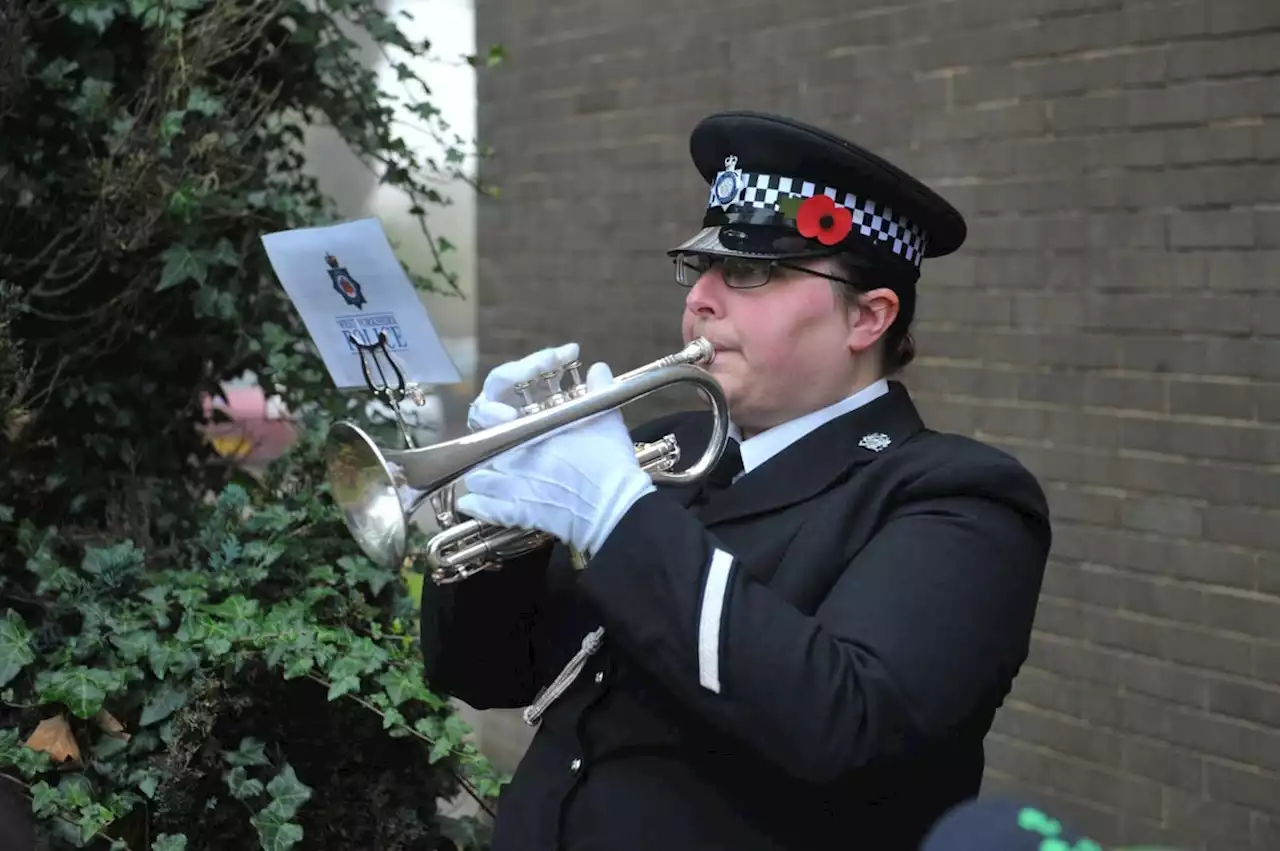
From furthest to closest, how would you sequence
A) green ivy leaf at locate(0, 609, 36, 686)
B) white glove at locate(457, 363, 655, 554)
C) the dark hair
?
green ivy leaf at locate(0, 609, 36, 686), the dark hair, white glove at locate(457, 363, 655, 554)

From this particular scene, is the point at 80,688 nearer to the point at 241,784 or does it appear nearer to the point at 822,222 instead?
the point at 241,784

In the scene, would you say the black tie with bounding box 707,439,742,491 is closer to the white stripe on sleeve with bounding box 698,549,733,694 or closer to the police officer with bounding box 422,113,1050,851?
the police officer with bounding box 422,113,1050,851

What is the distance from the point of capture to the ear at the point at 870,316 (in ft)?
6.54

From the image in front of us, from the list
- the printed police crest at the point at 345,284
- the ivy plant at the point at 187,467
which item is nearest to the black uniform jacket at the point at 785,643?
the printed police crest at the point at 345,284

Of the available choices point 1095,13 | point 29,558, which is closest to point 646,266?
point 1095,13

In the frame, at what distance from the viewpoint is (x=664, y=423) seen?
238 cm

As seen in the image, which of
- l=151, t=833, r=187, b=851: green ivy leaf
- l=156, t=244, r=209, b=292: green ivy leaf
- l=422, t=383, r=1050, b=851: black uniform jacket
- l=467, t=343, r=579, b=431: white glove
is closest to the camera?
l=422, t=383, r=1050, b=851: black uniform jacket

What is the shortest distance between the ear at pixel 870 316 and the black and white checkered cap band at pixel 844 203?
7 cm

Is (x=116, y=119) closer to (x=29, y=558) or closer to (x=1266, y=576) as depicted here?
(x=29, y=558)

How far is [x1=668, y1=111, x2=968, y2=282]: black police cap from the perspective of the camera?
194cm

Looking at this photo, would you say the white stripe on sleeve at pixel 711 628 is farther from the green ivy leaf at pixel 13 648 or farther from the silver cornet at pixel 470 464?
the green ivy leaf at pixel 13 648

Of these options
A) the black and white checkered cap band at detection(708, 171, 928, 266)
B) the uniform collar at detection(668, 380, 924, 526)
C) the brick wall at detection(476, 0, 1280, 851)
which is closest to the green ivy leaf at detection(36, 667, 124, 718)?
the uniform collar at detection(668, 380, 924, 526)

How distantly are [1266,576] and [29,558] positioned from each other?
262 cm

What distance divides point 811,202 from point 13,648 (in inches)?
65.4
